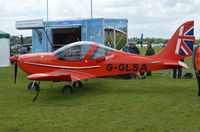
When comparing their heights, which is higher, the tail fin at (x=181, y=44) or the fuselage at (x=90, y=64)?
the tail fin at (x=181, y=44)

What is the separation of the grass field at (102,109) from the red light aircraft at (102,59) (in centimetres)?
78

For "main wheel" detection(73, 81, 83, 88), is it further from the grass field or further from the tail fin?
the tail fin

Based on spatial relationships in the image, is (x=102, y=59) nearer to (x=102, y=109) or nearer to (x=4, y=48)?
(x=102, y=109)

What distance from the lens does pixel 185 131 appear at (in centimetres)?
533

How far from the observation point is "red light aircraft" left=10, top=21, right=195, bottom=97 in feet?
31.6

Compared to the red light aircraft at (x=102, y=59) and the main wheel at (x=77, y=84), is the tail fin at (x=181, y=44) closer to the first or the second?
the red light aircraft at (x=102, y=59)

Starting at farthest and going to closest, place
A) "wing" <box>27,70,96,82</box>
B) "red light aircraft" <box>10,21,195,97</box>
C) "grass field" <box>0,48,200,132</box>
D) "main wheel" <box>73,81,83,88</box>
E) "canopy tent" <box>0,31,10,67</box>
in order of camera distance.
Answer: "canopy tent" <box>0,31,10,67</box>
"main wheel" <box>73,81,83,88</box>
"red light aircraft" <box>10,21,195,97</box>
"wing" <box>27,70,96,82</box>
"grass field" <box>0,48,200,132</box>

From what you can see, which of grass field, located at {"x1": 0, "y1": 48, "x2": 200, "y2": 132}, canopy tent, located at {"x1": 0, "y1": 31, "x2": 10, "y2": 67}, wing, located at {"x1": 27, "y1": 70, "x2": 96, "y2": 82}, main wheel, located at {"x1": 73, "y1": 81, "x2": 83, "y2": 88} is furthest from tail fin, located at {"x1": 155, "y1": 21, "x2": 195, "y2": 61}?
canopy tent, located at {"x1": 0, "y1": 31, "x2": 10, "y2": 67}

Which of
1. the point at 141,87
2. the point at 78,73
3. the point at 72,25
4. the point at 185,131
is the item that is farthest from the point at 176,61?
the point at 72,25

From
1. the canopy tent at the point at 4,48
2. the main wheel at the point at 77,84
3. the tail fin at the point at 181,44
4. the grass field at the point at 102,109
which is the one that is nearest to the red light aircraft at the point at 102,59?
the tail fin at the point at 181,44

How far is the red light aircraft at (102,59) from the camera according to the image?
31.6ft

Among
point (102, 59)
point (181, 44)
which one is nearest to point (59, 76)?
point (102, 59)

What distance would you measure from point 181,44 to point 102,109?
13.4ft

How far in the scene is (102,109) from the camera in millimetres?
7227
